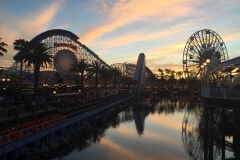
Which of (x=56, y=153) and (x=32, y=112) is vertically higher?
(x=32, y=112)

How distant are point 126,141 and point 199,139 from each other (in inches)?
390

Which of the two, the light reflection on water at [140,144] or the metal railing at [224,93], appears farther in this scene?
the light reflection on water at [140,144]

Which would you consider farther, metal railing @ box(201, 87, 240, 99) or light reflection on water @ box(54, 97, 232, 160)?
light reflection on water @ box(54, 97, 232, 160)

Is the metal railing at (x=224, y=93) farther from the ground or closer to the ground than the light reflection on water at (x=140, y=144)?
farther from the ground

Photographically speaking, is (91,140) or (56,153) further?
(91,140)

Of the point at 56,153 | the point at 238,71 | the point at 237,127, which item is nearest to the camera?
the point at 56,153

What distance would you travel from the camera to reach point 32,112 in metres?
30.3

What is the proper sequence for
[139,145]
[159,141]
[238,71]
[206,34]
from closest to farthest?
[139,145] < [159,141] < [238,71] < [206,34]

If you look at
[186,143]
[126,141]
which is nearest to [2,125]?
[126,141]

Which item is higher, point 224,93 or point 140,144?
point 224,93

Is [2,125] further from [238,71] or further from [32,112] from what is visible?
[238,71]

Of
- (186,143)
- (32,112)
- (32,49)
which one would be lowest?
(186,143)

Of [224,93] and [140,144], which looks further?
[140,144]

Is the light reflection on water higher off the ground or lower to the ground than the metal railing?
lower
